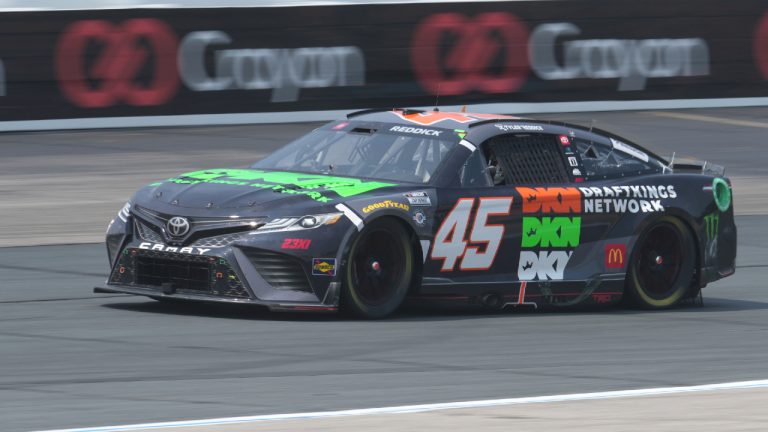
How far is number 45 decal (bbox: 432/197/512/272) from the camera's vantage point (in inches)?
386

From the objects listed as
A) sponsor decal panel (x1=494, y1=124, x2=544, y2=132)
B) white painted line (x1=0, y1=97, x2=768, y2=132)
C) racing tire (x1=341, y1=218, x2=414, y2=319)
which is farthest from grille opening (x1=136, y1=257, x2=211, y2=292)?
white painted line (x1=0, y1=97, x2=768, y2=132)

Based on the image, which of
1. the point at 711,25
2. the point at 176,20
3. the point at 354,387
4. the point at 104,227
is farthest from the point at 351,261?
the point at 711,25

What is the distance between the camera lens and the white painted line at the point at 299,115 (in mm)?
21484

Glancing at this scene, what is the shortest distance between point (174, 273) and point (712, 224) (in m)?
4.12

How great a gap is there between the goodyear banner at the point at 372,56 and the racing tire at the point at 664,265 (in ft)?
39.3

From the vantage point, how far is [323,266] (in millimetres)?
9203

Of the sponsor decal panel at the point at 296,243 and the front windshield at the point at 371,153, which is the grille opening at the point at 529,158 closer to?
the front windshield at the point at 371,153

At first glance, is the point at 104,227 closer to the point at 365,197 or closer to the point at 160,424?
the point at 365,197

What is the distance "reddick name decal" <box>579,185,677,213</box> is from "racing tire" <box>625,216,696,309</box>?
156 millimetres

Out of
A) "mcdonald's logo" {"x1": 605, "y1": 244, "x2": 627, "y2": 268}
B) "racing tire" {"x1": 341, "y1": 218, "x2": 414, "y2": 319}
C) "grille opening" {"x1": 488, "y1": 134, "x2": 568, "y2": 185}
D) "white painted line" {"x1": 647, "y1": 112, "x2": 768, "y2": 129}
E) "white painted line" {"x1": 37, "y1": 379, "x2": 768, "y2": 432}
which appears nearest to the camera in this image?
"white painted line" {"x1": 37, "y1": 379, "x2": 768, "y2": 432}

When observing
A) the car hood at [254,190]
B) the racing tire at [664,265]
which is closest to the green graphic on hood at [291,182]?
the car hood at [254,190]

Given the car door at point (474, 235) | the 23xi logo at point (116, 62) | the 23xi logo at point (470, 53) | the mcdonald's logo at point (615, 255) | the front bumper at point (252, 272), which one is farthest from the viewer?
the 23xi logo at point (470, 53)

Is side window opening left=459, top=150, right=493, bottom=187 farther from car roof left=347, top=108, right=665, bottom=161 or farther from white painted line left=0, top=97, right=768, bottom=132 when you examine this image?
white painted line left=0, top=97, right=768, bottom=132

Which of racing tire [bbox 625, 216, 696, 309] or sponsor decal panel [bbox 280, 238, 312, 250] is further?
racing tire [bbox 625, 216, 696, 309]
